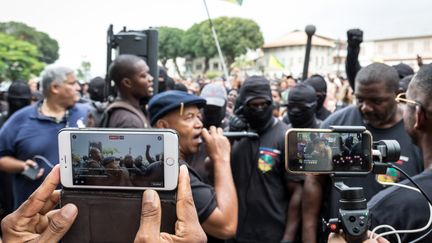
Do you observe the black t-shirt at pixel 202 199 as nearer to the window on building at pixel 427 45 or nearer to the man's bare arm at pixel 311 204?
the man's bare arm at pixel 311 204

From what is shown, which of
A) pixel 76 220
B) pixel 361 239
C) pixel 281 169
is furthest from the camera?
pixel 281 169

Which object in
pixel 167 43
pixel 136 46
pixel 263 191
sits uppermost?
pixel 167 43

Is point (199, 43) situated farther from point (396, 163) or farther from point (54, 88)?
point (396, 163)

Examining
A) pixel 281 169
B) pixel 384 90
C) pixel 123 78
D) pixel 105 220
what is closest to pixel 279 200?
pixel 281 169

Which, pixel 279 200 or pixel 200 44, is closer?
pixel 279 200

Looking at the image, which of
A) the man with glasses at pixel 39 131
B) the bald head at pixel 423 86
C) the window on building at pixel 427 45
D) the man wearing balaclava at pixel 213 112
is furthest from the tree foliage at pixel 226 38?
the bald head at pixel 423 86

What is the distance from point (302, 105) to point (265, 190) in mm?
1065

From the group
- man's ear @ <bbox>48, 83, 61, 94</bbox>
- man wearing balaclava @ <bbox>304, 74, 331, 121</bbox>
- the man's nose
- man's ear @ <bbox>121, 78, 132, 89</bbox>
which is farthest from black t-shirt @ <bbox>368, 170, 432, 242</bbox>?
man wearing balaclava @ <bbox>304, 74, 331, 121</bbox>

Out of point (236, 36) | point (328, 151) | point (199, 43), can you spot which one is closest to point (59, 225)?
point (328, 151)

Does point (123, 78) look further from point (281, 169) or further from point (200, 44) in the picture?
point (200, 44)

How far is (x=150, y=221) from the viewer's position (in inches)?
44.6

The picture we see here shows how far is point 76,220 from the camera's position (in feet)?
3.95

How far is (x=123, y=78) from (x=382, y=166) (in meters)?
2.64

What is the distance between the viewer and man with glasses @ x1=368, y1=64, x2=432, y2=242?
64.4 inches
